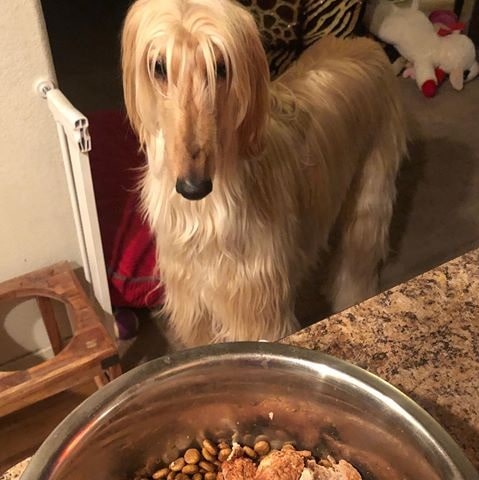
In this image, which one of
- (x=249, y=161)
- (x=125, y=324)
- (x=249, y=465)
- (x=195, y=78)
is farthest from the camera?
(x=125, y=324)

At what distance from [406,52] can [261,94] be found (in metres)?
1.77

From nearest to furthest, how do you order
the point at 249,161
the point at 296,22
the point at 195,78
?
the point at 195,78, the point at 249,161, the point at 296,22

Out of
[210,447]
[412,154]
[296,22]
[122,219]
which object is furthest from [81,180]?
[412,154]

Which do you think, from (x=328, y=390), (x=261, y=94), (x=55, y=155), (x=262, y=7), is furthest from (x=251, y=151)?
(x=262, y=7)

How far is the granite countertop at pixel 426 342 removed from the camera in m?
0.78

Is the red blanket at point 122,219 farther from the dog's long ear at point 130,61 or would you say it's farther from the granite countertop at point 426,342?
the granite countertop at point 426,342

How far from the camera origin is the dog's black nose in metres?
1.07

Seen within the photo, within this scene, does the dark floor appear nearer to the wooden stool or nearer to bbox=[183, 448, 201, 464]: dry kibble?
the wooden stool

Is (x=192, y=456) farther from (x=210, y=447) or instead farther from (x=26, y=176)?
(x=26, y=176)

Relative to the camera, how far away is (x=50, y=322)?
63.5 inches

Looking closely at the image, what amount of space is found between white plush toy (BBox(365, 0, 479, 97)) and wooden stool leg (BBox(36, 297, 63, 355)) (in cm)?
171

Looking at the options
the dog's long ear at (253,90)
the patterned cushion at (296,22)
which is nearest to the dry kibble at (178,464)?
the dog's long ear at (253,90)

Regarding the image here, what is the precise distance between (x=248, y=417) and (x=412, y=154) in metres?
1.88

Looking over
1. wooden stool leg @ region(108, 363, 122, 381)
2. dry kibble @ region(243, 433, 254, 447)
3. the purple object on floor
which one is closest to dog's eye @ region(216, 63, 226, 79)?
dry kibble @ region(243, 433, 254, 447)
